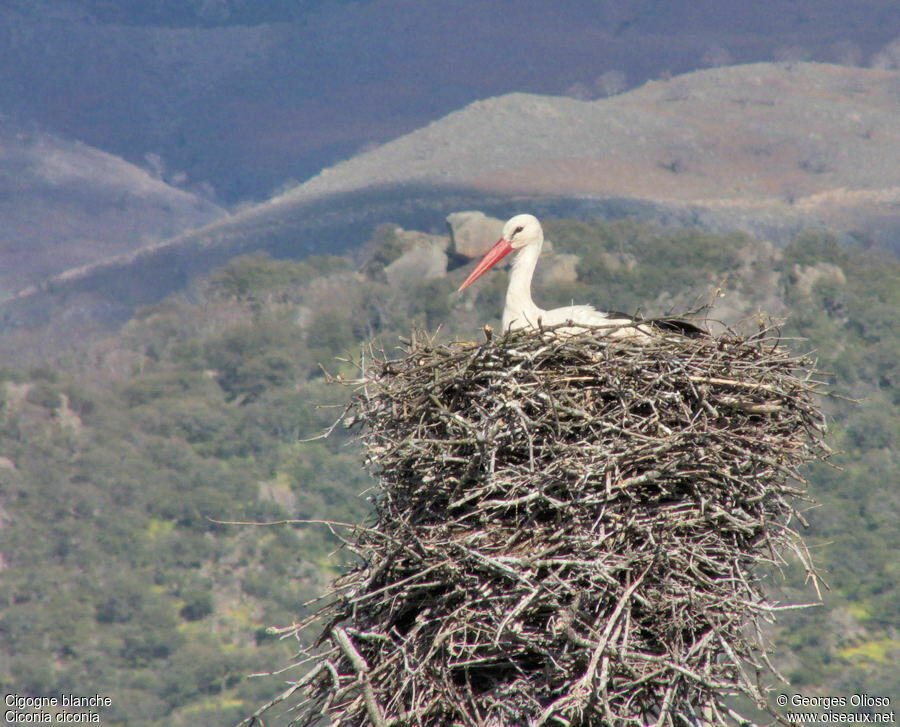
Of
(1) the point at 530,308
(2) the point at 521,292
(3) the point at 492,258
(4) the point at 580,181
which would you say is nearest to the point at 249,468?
(4) the point at 580,181

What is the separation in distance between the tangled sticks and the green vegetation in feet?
134

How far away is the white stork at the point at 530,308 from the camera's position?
6496 mm

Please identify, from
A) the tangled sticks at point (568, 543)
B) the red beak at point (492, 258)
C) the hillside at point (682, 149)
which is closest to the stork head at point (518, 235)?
the red beak at point (492, 258)

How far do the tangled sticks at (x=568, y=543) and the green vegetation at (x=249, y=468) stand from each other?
134 ft

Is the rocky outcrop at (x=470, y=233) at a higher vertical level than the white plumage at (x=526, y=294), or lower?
lower

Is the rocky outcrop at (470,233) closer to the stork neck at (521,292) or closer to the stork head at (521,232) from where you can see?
the stork head at (521,232)

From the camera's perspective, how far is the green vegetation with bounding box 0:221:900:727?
170 feet

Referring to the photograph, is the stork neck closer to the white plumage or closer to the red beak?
the white plumage

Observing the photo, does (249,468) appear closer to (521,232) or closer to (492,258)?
(521,232)

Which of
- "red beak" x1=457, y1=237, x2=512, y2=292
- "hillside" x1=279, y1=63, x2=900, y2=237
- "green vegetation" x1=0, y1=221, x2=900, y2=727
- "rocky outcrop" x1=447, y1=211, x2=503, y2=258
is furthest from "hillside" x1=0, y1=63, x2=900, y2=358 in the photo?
"red beak" x1=457, y1=237, x2=512, y2=292

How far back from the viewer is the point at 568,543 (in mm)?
5188

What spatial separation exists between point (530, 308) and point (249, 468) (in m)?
62.9

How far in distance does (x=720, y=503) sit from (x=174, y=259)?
364 feet

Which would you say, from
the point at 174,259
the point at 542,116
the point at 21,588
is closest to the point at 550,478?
the point at 21,588
